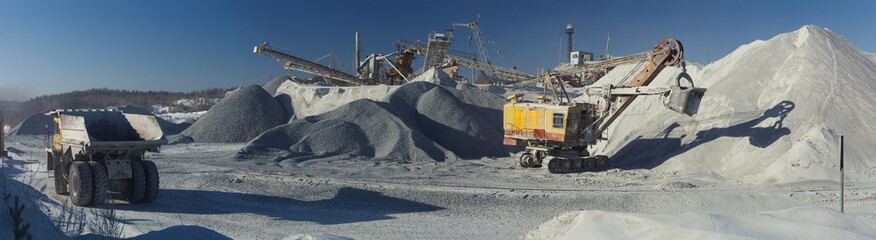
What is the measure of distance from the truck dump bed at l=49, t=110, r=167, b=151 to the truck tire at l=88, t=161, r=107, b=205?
1.18 feet

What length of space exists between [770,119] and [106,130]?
17.0 metres

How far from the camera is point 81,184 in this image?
9.82 m

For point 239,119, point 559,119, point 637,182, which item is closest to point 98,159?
point 559,119

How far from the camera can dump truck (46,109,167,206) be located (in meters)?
9.99

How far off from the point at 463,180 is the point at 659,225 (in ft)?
29.5

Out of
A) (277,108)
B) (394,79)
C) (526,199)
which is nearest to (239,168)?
(526,199)

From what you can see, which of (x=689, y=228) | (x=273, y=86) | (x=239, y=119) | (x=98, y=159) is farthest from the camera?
(x=273, y=86)

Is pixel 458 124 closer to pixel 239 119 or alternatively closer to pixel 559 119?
pixel 559 119

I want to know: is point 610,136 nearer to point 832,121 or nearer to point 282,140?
point 832,121

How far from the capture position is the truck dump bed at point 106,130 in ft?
33.3

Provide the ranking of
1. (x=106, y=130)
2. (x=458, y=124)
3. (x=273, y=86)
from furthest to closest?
(x=273, y=86), (x=458, y=124), (x=106, y=130)

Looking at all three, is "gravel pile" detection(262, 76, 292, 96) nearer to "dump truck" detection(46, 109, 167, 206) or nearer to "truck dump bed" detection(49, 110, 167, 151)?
"truck dump bed" detection(49, 110, 167, 151)

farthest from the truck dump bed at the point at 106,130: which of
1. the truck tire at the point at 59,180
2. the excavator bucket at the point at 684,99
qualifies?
the excavator bucket at the point at 684,99

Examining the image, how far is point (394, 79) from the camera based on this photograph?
3444 centimetres
